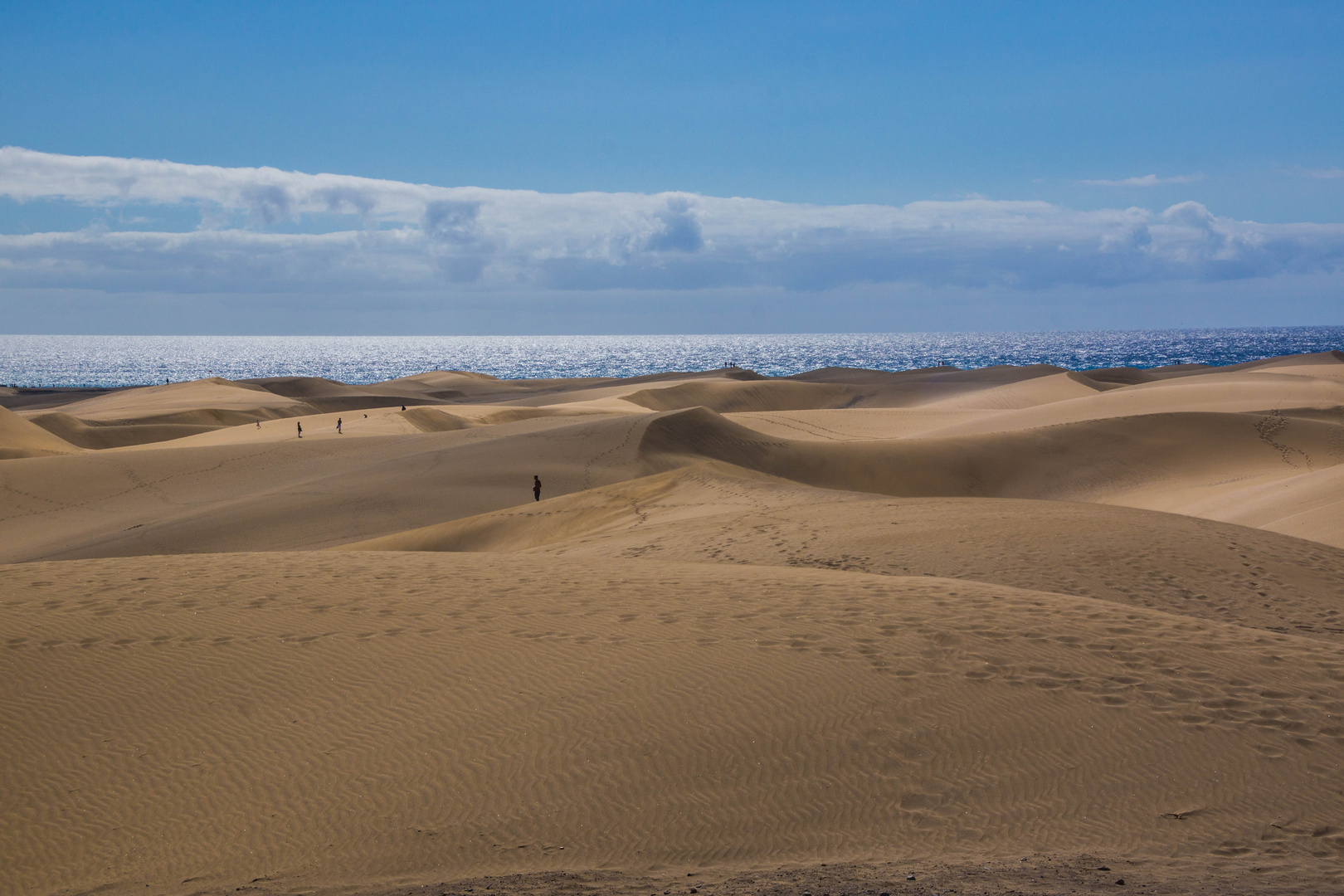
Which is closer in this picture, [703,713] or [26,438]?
[703,713]

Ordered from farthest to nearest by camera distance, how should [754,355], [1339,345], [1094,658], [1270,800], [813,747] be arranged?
[754,355], [1339,345], [1094,658], [813,747], [1270,800]

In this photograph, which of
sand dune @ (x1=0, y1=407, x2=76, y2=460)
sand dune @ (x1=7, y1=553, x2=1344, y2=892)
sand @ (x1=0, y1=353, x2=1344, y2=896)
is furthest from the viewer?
sand dune @ (x1=0, y1=407, x2=76, y2=460)

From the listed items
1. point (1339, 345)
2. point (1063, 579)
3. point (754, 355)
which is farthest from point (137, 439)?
point (1339, 345)

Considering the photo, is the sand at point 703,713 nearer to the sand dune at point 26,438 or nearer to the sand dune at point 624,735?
the sand dune at point 624,735

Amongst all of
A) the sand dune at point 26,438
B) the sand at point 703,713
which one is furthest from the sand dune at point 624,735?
the sand dune at point 26,438

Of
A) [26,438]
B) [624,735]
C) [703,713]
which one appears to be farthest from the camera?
[26,438]

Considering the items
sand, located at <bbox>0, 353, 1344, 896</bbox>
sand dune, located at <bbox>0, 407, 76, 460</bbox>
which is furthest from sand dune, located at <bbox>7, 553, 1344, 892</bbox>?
sand dune, located at <bbox>0, 407, 76, 460</bbox>

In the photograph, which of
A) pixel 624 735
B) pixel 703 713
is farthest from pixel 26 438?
pixel 703 713

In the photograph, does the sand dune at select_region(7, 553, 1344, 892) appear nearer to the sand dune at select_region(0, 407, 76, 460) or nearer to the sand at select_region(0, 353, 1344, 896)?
the sand at select_region(0, 353, 1344, 896)

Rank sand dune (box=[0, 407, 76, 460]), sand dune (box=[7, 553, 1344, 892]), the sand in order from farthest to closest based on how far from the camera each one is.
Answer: sand dune (box=[0, 407, 76, 460])
sand dune (box=[7, 553, 1344, 892])
the sand

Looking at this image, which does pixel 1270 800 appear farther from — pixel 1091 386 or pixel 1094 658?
pixel 1091 386

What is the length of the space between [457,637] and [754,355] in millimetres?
169368

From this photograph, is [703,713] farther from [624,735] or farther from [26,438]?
[26,438]

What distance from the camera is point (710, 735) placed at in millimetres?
5793
